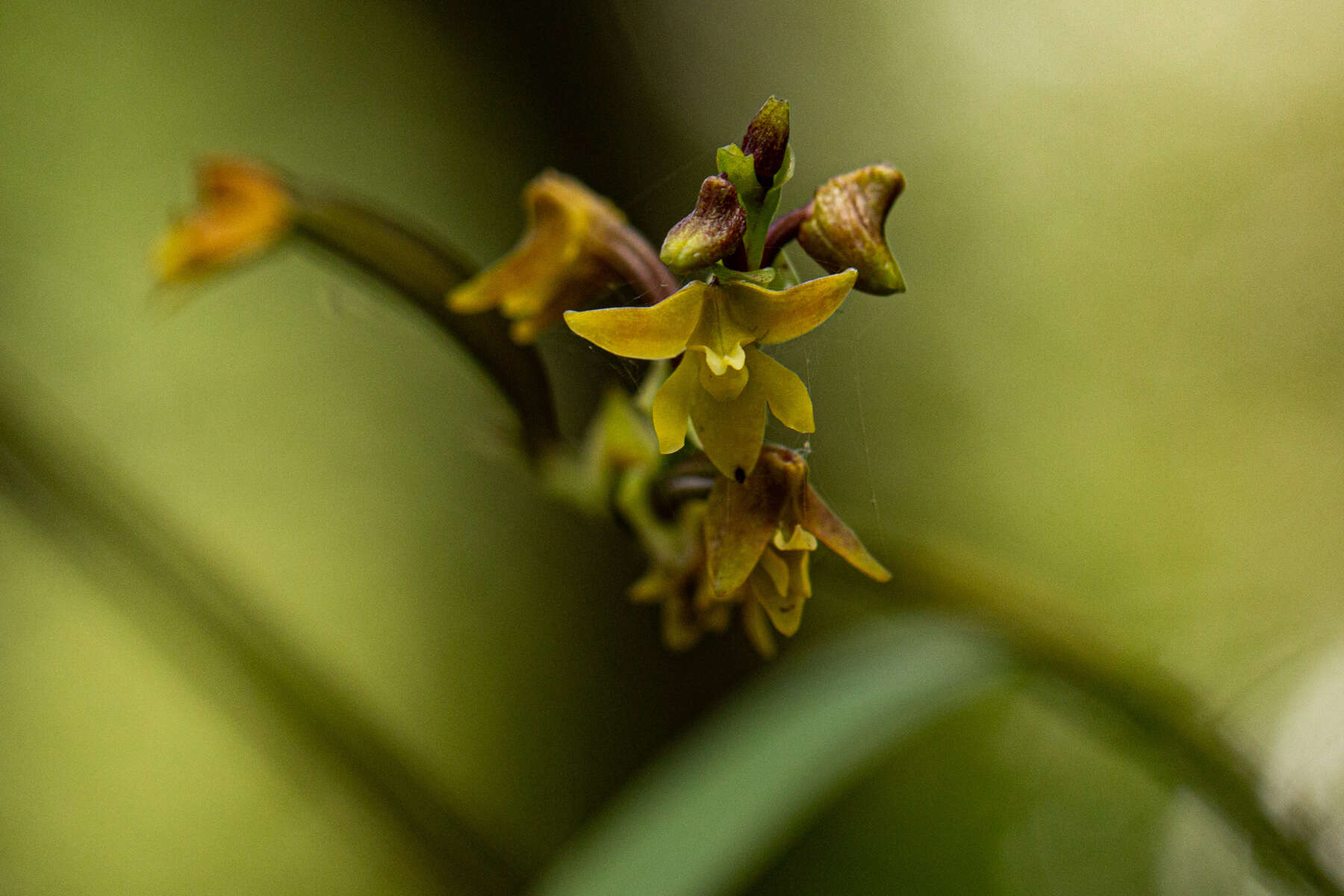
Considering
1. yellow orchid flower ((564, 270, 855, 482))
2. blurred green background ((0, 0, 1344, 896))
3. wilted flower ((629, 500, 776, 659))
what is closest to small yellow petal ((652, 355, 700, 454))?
yellow orchid flower ((564, 270, 855, 482))

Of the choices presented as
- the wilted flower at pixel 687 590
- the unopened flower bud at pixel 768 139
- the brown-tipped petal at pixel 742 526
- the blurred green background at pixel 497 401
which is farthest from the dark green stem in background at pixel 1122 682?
the blurred green background at pixel 497 401

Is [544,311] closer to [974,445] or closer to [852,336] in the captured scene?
[852,336]

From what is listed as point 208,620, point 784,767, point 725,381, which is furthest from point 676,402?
point 208,620

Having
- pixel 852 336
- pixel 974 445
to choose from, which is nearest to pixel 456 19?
pixel 974 445

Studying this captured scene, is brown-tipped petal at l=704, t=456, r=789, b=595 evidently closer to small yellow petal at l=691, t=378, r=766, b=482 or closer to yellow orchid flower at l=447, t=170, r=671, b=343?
small yellow petal at l=691, t=378, r=766, b=482

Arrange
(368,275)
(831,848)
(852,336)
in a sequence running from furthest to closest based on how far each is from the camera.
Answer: (831,848), (368,275), (852,336)
